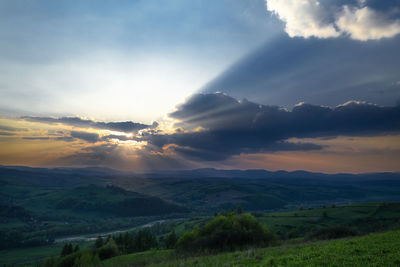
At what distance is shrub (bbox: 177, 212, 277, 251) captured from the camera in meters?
44.9

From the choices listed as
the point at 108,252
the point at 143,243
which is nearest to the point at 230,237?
the point at 108,252

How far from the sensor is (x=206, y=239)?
4741cm

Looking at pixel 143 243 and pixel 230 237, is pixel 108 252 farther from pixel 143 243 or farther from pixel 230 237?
pixel 143 243

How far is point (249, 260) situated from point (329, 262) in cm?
783

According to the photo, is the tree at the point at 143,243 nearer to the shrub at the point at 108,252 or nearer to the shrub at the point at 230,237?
the shrub at the point at 108,252

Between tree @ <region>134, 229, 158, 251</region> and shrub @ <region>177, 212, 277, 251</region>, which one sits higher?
shrub @ <region>177, 212, 277, 251</region>

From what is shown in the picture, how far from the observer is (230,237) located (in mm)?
47594

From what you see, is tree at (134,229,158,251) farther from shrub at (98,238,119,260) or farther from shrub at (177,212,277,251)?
shrub at (177,212,277,251)

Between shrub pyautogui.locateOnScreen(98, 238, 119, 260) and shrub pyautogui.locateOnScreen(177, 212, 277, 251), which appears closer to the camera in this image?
shrub pyautogui.locateOnScreen(177, 212, 277, 251)

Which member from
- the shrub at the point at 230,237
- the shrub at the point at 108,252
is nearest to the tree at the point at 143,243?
the shrub at the point at 108,252

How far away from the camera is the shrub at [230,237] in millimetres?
44875

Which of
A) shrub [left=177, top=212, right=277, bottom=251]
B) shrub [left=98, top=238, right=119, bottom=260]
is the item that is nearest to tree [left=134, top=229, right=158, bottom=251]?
shrub [left=98, top=238, right=119, bottom=260]

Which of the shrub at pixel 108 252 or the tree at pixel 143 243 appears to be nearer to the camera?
the shrub at pixel 108 252

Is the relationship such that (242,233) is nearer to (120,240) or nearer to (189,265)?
(189,265)
